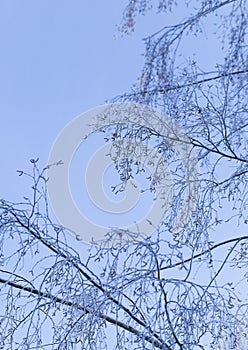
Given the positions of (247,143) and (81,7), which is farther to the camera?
(81,7)

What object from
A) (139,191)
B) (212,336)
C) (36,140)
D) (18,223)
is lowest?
(212,336)

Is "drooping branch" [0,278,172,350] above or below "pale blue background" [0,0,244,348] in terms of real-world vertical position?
below

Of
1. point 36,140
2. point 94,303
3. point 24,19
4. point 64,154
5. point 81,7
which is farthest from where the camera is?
point 24,19

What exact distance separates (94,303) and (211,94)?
0.47 meters

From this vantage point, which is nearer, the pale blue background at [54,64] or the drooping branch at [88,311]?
the drooping branch at [88,311]

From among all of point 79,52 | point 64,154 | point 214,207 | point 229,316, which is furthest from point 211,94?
point 79,52

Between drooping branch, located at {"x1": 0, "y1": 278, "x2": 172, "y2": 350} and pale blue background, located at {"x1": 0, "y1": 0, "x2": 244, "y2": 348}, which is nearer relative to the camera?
drooping branch, located at {"x1": 0, "y1": 278, "x2": 172, "y2": 350}

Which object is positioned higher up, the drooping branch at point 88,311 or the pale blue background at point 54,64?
the pale blue background at point 54,64

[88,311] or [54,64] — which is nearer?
[88,311]

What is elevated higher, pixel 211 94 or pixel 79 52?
pixel 79 52

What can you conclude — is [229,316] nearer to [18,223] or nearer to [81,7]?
[18,223]

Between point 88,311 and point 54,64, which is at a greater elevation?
point 54,64

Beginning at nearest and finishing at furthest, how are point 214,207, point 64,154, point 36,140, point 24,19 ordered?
1. point 214,207
2. point 64,154
3. point 36,140
4. point 24,19

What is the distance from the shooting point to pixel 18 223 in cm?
97
